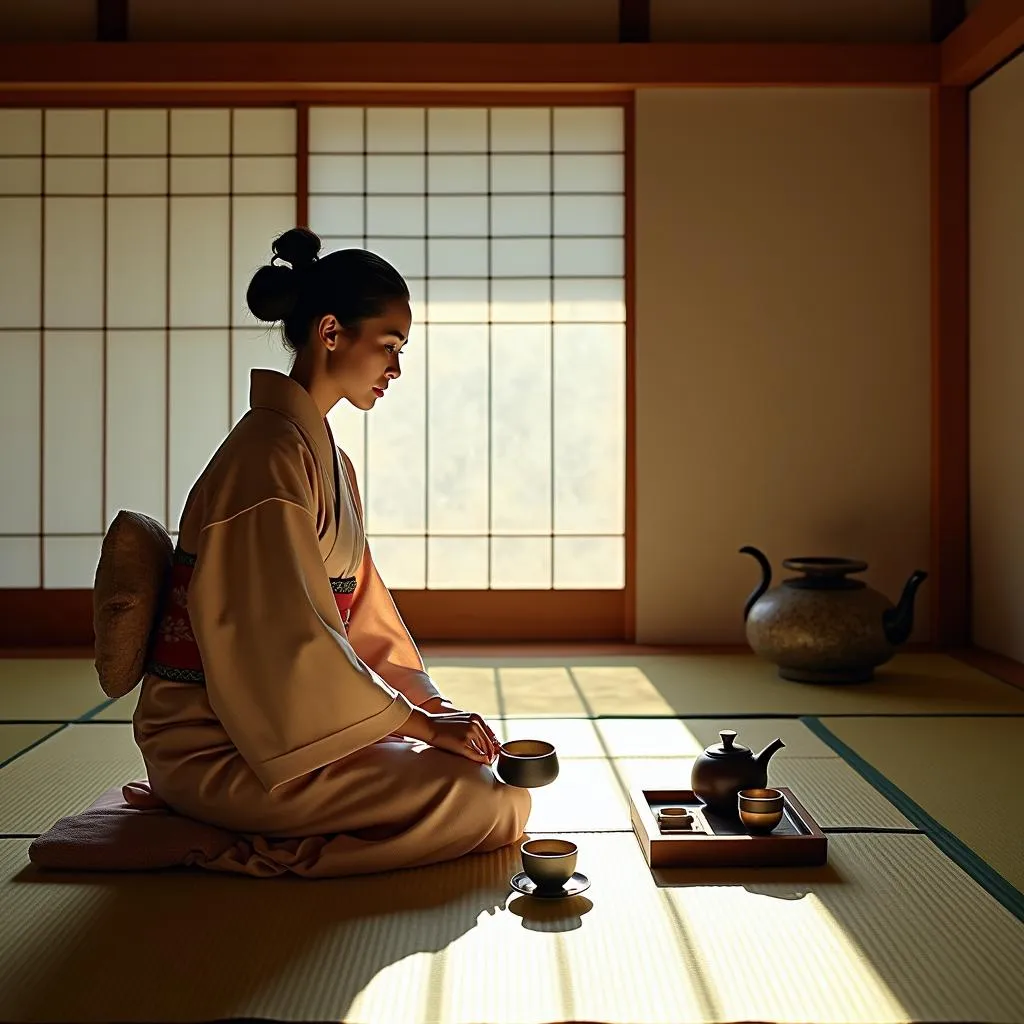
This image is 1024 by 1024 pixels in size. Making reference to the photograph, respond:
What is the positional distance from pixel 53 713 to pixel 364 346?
1981 mm

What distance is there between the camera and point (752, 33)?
16.6 ft

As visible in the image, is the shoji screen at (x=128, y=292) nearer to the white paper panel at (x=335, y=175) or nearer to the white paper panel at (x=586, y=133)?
the white paper panel at (x=335, y=175)

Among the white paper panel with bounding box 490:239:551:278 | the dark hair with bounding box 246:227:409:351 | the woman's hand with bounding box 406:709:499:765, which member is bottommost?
the woman's hand with bounding box 406:709:499:765

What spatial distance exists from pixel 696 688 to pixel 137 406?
2.68 metres

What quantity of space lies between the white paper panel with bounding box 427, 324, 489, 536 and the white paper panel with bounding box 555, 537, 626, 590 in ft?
1.32

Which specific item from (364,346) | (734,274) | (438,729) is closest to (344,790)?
(438,729)

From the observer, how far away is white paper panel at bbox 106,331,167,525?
16.9 feet

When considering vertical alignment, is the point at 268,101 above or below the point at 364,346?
above

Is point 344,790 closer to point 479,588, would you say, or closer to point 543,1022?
point 543,1022

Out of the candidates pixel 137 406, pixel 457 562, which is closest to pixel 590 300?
pixel 457 562

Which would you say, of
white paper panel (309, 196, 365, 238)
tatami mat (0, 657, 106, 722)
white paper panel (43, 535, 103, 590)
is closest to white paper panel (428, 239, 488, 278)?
white paper panel (309, 196, 365, 238)

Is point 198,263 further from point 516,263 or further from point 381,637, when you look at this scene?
point 381,637

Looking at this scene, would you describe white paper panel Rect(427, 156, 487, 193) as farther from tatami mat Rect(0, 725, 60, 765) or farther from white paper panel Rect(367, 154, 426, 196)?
tatami mat Rect(0, 725, 60, 765)

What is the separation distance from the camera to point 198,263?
16.9 ft
